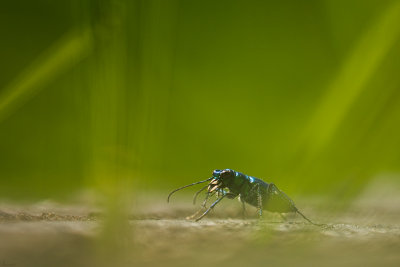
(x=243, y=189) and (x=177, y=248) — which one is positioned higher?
(x=243, y=189)

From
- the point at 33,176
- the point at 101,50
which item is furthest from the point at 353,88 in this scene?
the point at 33,176

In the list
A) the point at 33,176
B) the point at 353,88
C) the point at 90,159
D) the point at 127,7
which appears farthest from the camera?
the point at 33,176

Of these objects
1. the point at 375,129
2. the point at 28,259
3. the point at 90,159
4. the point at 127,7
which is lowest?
the point at 28,259

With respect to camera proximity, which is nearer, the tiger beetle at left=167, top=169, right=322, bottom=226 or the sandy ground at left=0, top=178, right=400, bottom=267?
the sandy ground at left=0, top=178, right=400, bottom=267

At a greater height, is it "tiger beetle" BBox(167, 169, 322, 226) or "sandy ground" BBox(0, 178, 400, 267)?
"tiger beetle" BBox(167, 169, 322, 226)

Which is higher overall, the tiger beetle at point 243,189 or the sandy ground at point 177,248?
the tiger beetle at point 243,189

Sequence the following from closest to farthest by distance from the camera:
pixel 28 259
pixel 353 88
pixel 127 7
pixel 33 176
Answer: pixel 28 259 → pixel 127 7 → pixel 353 88 → pixel 33 176

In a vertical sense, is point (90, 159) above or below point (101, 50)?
below

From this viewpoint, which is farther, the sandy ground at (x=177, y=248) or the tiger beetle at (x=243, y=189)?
the tiger beetle at (x=243, y=189)

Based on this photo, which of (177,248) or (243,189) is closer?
(177,248)

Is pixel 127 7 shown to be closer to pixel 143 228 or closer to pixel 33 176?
pixel 143 228

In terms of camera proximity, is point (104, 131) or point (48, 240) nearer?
point (48, 240)
